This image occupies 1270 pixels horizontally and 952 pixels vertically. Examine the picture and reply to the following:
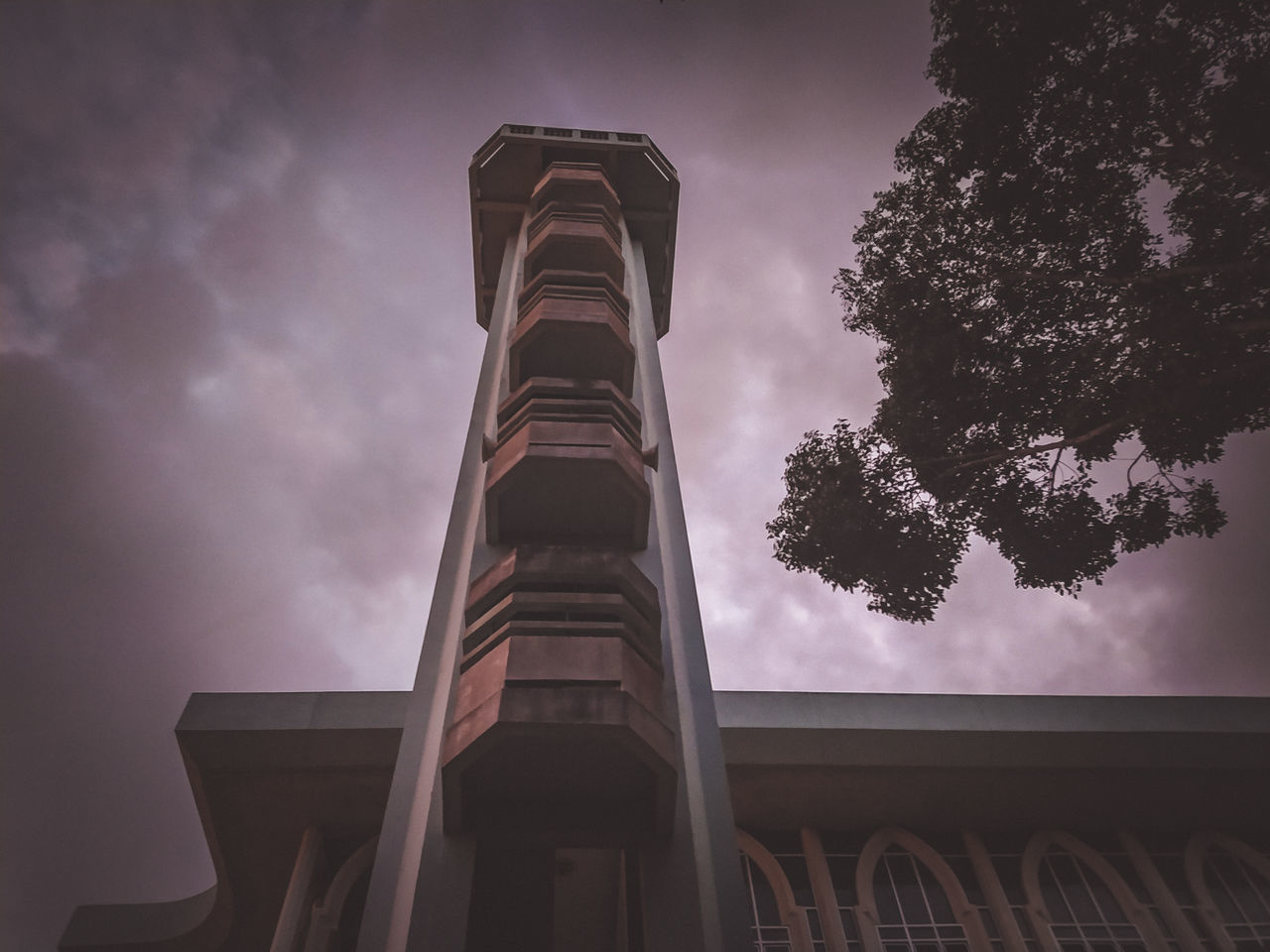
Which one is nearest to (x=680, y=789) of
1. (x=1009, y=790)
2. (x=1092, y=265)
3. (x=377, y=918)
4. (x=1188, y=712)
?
(x=377, y=918)

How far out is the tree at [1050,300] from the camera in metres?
15.8

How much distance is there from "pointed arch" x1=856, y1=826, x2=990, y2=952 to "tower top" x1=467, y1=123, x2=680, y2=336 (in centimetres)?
1645

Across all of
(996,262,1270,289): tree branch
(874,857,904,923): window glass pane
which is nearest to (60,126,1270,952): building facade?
(874,857,904,923): window glass pane

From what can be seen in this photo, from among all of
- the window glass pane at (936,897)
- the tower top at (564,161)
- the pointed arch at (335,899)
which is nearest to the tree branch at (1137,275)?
the tower top at (564,161)

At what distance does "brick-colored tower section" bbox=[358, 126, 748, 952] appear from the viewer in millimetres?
6953

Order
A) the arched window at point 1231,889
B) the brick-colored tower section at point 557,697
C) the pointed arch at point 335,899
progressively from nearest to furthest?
the brick-colored tower section at point 557,697 → the pointed arch at point 335,899 → the arched window at point 1231,889

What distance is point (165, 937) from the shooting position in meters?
17.0

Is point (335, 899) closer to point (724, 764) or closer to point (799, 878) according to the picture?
point (799, 878)

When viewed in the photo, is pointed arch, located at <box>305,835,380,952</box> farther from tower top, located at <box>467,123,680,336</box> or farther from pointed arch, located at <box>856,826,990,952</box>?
tower top, located at <box>467,123,680,336</box>

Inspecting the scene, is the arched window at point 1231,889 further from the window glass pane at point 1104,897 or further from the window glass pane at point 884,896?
the window glass pane at point 884,896

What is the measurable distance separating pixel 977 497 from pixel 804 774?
26.5ft

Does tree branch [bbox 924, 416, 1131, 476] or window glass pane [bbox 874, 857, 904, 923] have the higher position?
tree branch [bbox 924, 416, 1131, 476]

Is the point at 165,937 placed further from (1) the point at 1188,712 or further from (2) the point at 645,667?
(1) the point at 1188,712

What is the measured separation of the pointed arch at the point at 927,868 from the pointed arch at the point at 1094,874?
1068mm
